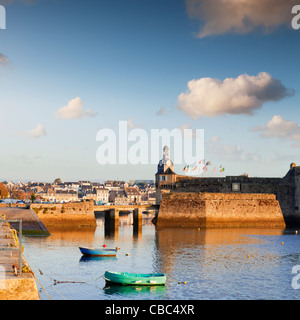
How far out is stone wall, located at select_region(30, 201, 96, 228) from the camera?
6419cm

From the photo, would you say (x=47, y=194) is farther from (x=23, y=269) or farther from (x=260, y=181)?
(x=23, y=269)

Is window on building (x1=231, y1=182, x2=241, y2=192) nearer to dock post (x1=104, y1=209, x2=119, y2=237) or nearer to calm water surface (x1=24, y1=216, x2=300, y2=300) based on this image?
calm water surface (x1=24, y1=216, x2=300, y2=300)

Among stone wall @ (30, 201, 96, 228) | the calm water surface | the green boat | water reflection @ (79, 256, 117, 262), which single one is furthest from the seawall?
the green boat

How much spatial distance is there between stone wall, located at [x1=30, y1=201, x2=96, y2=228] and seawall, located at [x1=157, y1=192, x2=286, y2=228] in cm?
1113

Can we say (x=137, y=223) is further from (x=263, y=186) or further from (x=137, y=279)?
(x=137, y=279)

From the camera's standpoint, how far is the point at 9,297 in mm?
16688

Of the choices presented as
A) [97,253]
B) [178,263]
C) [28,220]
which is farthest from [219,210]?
[178,263]

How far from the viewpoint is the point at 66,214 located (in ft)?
216

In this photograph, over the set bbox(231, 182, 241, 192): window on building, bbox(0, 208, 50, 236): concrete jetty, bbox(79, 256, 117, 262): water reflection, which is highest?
bbox(231, 182, 241, 192): window on building

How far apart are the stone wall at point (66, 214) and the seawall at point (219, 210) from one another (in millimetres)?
11131

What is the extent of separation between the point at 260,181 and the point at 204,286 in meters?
55.9

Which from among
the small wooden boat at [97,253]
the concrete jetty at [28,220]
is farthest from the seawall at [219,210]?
the small wooden boat at [97,253]

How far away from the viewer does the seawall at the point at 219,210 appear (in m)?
71.1

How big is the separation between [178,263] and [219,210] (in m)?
35.8
